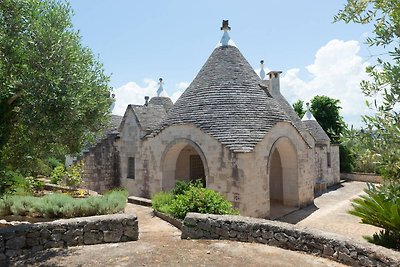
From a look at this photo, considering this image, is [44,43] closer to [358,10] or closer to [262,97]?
[358,10]

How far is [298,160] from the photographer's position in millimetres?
15344

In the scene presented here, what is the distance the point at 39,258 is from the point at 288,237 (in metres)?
5.76

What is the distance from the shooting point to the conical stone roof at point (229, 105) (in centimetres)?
1273

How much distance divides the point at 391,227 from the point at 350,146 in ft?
13.6

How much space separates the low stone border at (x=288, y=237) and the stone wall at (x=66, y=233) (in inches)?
65.6

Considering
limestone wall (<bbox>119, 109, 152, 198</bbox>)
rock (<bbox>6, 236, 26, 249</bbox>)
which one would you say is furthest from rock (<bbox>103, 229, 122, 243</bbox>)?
limestone wall (<bbox>119, 109, 152, 198</bbox>)

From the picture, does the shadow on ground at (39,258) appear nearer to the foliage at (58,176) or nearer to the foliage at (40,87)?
the foliage at (40,87)

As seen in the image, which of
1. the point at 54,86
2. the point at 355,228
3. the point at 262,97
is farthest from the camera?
the point at 262,97

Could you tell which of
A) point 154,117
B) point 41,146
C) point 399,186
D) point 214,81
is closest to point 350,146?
point 399,186

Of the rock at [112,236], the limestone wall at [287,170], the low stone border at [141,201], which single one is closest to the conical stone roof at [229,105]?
the limestone wall at [287,170]

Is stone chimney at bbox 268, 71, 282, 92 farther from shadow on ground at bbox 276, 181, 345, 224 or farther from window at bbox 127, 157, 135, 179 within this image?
window at bbox 127, 157, 135, 179

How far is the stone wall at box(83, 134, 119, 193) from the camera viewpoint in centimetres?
1820

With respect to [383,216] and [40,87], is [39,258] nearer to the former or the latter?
[40,87]

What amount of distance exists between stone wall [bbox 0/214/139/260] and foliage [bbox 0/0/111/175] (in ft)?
4.74
